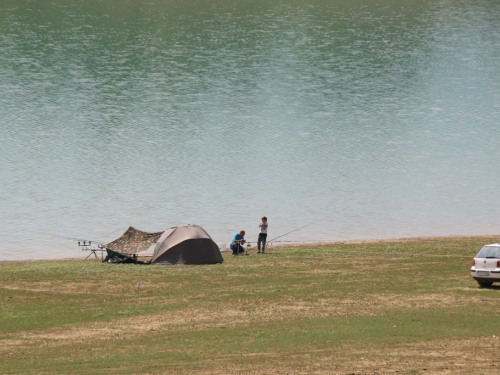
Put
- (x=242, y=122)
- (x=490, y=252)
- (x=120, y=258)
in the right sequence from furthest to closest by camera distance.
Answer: (x=242, y=122) < (x=120, y=258) < (x=490, y=252)

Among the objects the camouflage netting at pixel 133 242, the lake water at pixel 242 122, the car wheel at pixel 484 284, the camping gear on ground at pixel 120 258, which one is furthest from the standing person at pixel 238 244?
the car wheel at pixel 484 284

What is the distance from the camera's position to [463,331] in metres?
27.1

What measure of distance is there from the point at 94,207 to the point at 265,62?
202 ft

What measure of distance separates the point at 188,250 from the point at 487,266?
44.2 ft

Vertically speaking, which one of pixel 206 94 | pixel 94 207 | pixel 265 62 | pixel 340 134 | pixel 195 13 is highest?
pixel 195 13

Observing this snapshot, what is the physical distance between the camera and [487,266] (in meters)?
33.2

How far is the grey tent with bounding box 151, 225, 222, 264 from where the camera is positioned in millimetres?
41031

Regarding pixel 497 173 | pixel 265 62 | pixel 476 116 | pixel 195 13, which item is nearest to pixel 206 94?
pixel 265 62

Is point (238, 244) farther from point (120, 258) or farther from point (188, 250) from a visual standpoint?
point (120, 258)

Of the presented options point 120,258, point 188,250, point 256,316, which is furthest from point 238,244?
point 256,316

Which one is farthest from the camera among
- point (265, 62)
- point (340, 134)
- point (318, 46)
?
point (318, 46)

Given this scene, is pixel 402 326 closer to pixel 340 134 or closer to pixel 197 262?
pixel 197 262

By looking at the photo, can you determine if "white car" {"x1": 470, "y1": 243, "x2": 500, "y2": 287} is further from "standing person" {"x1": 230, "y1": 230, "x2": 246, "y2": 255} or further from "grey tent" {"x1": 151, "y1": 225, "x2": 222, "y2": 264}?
"standing person" {"x1": 230, "y1": 230, "x2": 246, "y2": 255}

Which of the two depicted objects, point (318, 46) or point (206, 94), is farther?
point (318, 46)
